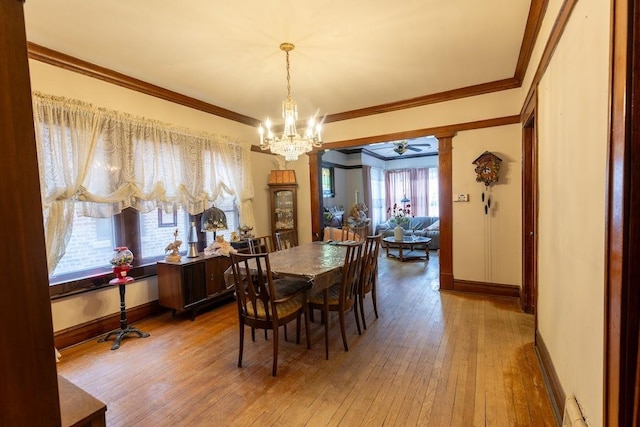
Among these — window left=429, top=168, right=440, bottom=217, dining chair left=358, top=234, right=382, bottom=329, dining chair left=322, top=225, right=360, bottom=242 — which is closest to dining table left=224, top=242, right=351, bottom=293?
dining chair left=358, top=234, right=382, bottom=329

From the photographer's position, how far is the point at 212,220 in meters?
3.96

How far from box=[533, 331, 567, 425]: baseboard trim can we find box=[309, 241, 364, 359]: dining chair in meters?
1.47

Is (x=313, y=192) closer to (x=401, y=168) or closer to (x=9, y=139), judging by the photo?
(x=9, y=139)

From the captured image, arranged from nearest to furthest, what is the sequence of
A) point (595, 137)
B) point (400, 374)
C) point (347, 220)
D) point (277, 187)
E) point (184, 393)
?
point (595, 137)
point (184, 393)
point (400, 374)
point (277, 187)
point (347, 220)

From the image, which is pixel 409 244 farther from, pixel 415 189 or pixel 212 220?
pixel 212 220

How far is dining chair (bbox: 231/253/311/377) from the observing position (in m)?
2.36

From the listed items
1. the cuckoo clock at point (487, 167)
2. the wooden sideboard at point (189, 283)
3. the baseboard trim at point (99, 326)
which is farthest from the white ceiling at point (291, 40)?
the baseboard trim at point (99, 326)

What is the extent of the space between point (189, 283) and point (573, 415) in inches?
134

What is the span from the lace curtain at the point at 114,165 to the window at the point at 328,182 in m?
3.80

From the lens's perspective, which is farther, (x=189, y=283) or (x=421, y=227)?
(x=421, y=227)

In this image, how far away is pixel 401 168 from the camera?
32.9 feet

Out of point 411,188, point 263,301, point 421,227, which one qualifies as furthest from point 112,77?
point 411,188

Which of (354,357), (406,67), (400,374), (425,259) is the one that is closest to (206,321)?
(354,357)

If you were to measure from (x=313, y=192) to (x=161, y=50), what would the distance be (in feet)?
10.1
